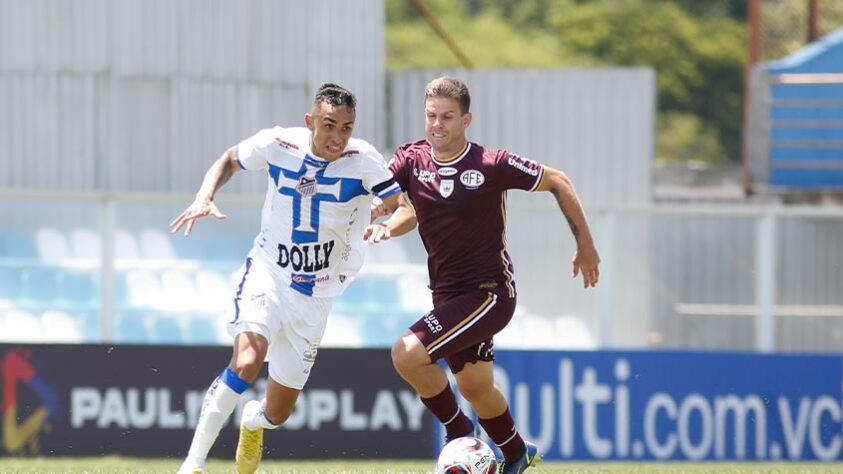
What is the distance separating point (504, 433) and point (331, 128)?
196cm

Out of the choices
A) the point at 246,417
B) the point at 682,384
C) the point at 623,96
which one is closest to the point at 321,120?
the point at 246,417

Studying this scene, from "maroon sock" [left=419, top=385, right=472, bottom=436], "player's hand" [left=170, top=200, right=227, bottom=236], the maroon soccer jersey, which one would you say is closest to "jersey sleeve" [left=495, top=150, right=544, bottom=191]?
the maroon soccer jersey

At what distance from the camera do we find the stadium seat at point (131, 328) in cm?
1352

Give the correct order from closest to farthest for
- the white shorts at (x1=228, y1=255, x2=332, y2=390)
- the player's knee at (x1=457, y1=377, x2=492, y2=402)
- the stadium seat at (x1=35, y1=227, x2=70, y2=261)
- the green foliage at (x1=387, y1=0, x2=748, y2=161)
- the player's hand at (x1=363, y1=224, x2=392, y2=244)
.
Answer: the player's hand at (x1=363, y1=224, x2=392, y2=244) < the white shorts at (x1=228, y1=255, x2=332, y2=390) < the player's knee at (x1=457, y1=377, x2=492, y2=402) < the stadium seat at (x1=35, y1=227, x2=70, y2=261) < the green foliage at (x1=387, y1=0, x2=748, y2=161)

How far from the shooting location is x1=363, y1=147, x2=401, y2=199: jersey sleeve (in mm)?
8547

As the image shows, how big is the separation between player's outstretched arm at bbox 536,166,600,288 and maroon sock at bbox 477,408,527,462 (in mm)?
909

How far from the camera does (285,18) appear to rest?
59.5 feet

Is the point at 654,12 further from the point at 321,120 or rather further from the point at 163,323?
the point at 321,120

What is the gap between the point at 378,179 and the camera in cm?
855

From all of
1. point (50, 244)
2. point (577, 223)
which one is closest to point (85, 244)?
point (50, 244)

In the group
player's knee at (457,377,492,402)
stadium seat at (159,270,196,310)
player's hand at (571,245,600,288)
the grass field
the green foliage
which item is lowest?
the grass field

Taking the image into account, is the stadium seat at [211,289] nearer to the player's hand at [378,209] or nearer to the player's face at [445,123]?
the player's hand at [378,209]

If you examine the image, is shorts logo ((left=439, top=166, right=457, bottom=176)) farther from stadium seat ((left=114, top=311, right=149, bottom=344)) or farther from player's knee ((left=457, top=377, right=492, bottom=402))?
stadium seat ((left=114, top=311, right=149, bottom=344))

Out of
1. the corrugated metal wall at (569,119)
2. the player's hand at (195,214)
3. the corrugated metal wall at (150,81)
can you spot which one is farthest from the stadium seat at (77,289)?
the corrugated metal wall at (569,119)
